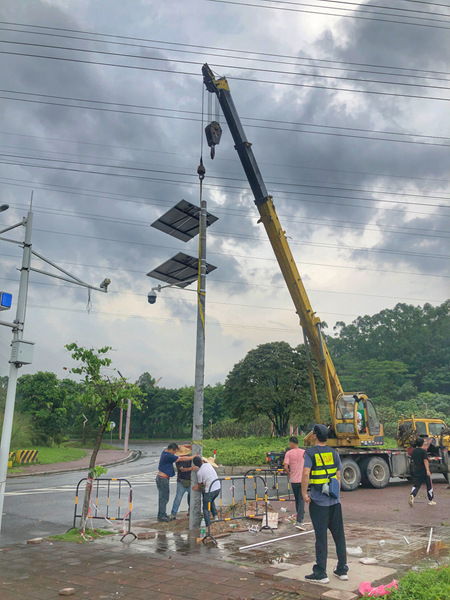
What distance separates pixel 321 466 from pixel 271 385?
2847 centimetres

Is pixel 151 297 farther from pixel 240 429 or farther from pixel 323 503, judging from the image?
pixel 240 429

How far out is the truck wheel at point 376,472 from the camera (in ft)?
57.5

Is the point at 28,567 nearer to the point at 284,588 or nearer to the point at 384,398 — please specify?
the point at 284,588

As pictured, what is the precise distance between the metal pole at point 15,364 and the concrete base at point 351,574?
5353 mm

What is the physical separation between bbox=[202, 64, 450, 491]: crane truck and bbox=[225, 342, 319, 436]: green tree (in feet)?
49.7

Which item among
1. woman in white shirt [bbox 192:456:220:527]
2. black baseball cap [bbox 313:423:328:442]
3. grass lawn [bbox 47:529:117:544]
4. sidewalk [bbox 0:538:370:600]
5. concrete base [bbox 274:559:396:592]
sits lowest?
grass lawn [bbox 47:529:117:544]

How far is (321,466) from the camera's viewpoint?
261 inches

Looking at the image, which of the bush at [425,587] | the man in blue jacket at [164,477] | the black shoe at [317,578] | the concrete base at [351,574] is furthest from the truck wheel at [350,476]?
the bush at [425,587]

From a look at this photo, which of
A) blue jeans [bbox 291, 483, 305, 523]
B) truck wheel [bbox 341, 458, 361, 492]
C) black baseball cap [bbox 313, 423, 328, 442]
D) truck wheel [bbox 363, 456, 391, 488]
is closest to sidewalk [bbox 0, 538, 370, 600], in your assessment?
black baseball cap [bbox 313, 423, 328, 442]

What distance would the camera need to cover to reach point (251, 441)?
3578cm

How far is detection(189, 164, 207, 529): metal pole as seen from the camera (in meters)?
10.0

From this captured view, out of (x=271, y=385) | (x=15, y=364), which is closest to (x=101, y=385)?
(x=15, y=364)

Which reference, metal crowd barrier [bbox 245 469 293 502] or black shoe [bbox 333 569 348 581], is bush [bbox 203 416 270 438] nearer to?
metal crowd barrier [bbox 245 469 293 502]

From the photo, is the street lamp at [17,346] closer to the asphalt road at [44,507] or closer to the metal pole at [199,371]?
the asphalt road at [44,507]
